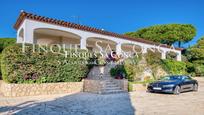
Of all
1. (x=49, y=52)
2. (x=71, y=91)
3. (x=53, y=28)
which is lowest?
(x=71, y=91)

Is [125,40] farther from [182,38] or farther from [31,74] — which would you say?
[182,38]

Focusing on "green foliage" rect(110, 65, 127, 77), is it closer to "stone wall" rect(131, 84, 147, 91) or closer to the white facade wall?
"stone wall" rect(131, 84, 147, 91)

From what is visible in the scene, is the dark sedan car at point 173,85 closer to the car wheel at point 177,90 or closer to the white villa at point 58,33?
the car wheel at point 177,90

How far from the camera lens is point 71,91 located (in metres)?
13.6

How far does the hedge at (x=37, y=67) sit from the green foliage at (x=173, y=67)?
11161 millimetres

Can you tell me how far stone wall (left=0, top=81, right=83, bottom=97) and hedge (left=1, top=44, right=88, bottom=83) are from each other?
31cm

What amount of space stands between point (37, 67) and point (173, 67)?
16.3 m

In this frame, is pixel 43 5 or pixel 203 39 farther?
pixel 203 39

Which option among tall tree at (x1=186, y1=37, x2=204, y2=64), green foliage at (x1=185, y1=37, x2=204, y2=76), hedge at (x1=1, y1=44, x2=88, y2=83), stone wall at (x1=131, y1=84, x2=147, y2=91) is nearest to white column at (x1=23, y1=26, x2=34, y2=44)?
hedge at (x1=1, y1=44, x2=88, y2=83)

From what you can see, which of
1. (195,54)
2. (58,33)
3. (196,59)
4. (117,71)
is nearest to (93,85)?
(117,71)

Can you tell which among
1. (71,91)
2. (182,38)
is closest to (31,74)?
(71,91)

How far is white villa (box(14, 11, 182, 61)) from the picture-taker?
13531 millimetres

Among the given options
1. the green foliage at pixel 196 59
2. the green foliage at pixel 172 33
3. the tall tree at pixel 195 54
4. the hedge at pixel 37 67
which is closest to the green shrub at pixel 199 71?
the green foliage at pixel 196 59

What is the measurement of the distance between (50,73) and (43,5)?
8482 mm
